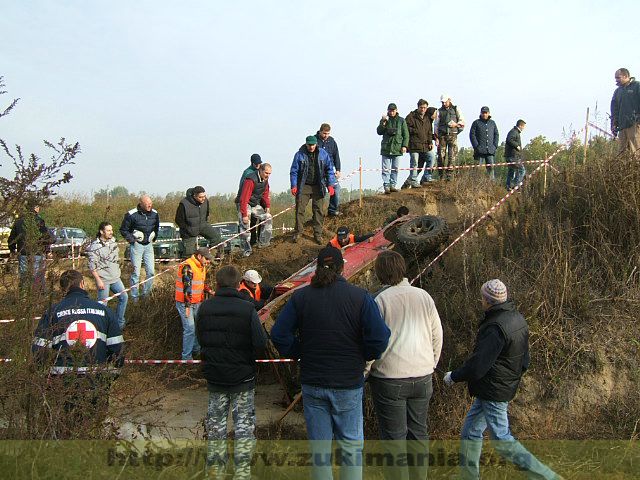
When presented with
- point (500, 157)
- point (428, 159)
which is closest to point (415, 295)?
point (428, 159)

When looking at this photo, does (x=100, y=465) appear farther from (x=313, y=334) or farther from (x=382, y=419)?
(x=382, y=419)

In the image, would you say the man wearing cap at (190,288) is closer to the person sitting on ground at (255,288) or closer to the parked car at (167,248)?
the person sitting on ground at (255,288)

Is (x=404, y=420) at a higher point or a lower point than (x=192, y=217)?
lower

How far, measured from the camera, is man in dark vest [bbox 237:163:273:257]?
12.7 meters

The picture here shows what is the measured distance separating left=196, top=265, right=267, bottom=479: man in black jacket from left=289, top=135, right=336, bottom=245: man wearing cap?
7520 millimetres

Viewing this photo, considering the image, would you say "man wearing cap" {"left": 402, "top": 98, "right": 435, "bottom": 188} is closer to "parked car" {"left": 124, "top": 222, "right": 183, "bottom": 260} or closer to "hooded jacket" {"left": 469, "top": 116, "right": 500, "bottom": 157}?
"hooded jacket" {"left": 469, "top": 116, "right": 500, "bottom": 157}

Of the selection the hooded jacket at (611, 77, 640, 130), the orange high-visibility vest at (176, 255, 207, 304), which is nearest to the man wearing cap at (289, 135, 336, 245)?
the orange high-visibility vest at (176, 255, 207, 304)

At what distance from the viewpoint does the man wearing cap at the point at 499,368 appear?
531 centimetres

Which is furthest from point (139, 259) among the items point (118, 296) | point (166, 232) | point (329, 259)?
point (166, 232)

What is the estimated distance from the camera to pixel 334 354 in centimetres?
491

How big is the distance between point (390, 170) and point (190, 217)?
5.43 metres

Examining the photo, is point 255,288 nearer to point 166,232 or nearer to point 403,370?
point 403,370

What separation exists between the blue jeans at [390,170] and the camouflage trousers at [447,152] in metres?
1.32

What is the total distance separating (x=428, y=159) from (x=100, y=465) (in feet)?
39.6
